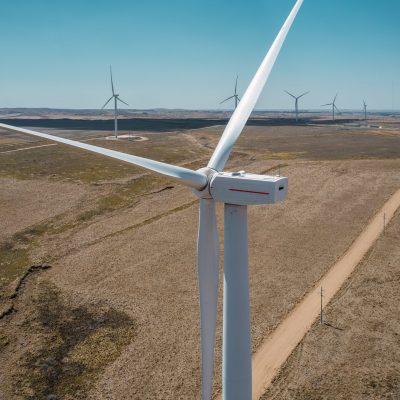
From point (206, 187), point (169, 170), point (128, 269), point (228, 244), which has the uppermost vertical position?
point (169, 170)

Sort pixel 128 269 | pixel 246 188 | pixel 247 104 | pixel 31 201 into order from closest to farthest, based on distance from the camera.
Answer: pixel 246 188 → pixel 247 104 → pixel 128 269 → pixel 31 201

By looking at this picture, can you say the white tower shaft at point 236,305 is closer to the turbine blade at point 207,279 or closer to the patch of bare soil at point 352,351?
the turbine blade at point 207,279

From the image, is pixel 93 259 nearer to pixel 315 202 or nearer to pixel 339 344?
pixel 339 344

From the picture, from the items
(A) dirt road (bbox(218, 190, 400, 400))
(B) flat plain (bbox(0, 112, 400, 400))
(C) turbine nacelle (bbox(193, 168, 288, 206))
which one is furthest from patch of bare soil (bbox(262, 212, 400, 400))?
(C) turbine nacelle (bbox(193, 168, 288, 206))

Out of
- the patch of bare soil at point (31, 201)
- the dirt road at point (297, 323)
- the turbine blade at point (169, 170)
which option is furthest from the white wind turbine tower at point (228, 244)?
the patch of bare soil at point (31, 201)

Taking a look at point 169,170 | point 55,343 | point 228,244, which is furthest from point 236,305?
point 55,343

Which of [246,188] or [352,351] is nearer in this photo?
[246,188]

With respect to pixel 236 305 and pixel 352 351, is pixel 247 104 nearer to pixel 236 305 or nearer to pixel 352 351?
pixel 236 305
